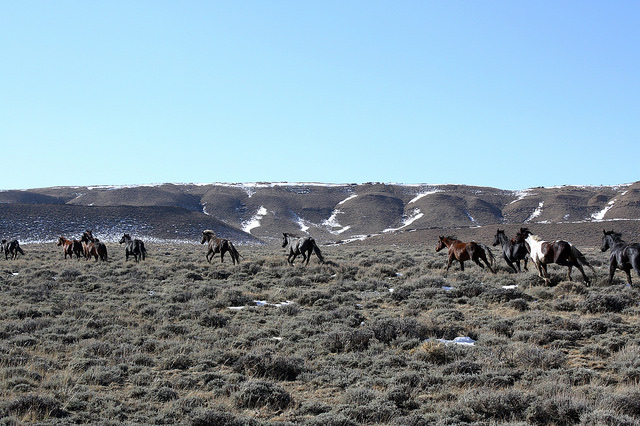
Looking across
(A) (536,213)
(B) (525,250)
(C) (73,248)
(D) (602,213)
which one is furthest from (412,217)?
(B) (525,250)

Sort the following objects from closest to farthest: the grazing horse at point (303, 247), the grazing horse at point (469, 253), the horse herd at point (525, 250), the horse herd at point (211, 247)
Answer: the horse herd at point (525, 250) < the grazing horse at point (469, 253) < the grazing horse at point (303, 247) < the horse herd at point (211, 247)

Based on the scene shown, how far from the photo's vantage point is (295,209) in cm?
11344

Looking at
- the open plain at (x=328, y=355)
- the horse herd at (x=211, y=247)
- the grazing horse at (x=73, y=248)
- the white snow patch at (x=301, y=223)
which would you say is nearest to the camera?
the open plain at (x=328, y=355)

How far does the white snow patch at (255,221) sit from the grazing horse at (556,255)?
3226 inches

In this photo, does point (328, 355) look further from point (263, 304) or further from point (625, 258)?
point (625, 258)

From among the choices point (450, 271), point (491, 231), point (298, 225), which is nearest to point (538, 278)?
point (450, 271)

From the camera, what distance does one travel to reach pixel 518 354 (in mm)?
7656

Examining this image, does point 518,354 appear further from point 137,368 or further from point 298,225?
point 298,225

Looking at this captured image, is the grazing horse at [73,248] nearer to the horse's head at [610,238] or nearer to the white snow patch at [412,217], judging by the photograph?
the horse's head at [610,238]

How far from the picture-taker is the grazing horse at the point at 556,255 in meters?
13.2

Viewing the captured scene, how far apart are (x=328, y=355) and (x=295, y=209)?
346 ft

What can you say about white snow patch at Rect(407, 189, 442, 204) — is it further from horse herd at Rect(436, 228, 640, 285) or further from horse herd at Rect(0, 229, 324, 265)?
horse herd at Rect(436, 228, 640, 285)

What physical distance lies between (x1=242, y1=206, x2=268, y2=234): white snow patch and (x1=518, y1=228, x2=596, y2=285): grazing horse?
81.9 m

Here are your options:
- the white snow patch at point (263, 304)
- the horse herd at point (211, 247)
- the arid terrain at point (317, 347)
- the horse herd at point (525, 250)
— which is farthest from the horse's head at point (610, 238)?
the horse herd at point (211, 247)
